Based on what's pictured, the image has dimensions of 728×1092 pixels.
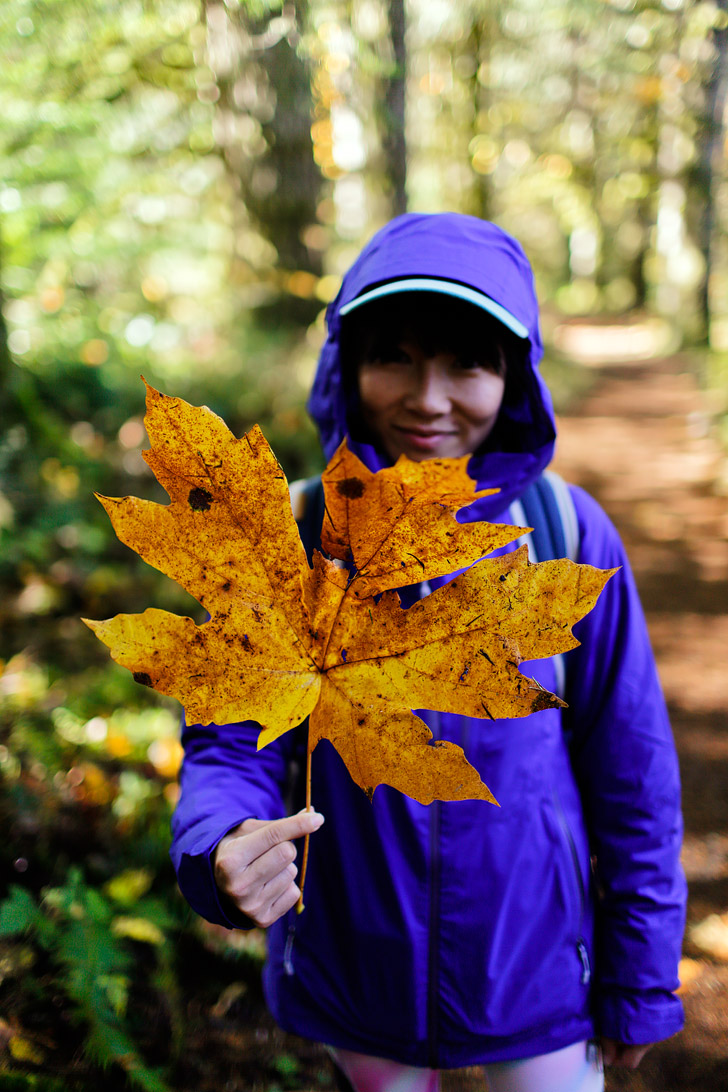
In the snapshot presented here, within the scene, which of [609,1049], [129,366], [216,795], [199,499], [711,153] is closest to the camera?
[199,499]

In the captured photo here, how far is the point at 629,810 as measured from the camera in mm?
1419

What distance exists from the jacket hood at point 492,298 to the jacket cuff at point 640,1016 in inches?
39.9

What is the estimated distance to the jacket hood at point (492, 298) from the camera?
1394 mm

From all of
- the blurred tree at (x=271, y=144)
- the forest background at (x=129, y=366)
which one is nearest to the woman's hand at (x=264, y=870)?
the forest background at (x=129, y=366)

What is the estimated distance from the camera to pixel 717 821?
3.55m

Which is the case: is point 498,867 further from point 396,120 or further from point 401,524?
point 396,120

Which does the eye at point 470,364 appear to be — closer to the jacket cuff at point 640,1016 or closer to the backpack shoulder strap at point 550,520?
the backpack shoulder strap at point 550,520

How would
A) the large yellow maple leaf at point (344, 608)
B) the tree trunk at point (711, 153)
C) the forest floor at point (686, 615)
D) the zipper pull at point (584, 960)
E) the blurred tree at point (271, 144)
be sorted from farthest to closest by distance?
the tree trunk at point (711, 153), the blurred tree at point (271, 144), the forest floor at point (686, 615), the zipper pull at point (584, 960), the large yellow maple leaf at point (344, 608)

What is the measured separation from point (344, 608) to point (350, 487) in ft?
0.54

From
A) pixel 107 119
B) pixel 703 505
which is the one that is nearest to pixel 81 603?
pixel 107 119

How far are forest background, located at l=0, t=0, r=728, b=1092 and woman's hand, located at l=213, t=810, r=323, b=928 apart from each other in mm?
1378

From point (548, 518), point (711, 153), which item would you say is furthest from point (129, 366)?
point (711, 153)

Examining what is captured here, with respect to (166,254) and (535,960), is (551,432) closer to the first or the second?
(535,960)

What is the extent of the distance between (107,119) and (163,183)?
66.6 inches
